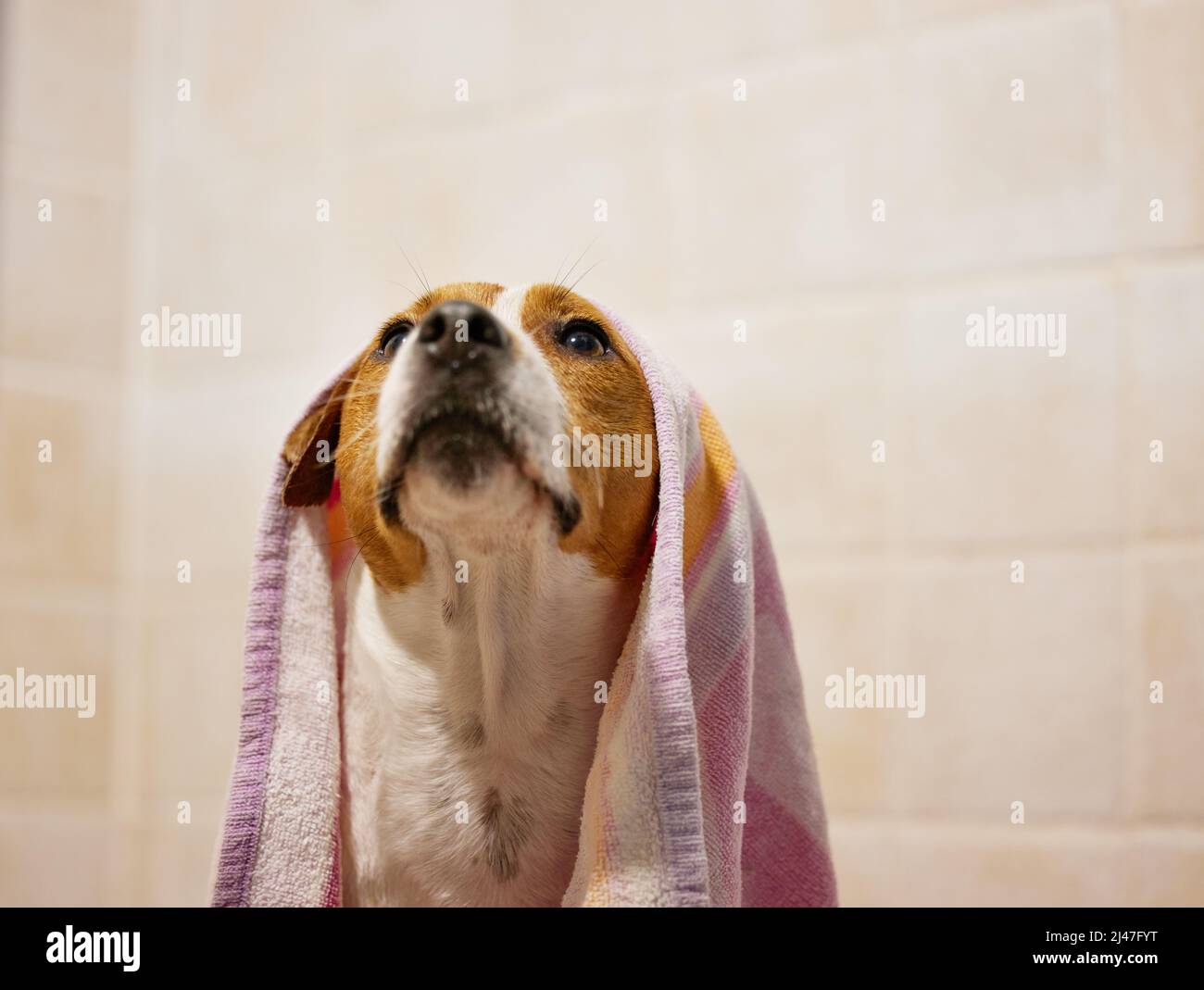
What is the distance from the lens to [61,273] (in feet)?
5.79

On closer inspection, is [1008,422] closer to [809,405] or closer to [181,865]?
[809,405]

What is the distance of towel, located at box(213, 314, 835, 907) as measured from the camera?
946mm

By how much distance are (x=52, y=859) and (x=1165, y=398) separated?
1729 mm

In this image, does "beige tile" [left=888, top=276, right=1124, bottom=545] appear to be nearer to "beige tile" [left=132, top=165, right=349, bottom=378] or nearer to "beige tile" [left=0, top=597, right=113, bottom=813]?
"beige tile" [left=132, top=165, right=349, bottom=378]

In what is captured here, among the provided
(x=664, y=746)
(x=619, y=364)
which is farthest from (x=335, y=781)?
(x=619, y=364)

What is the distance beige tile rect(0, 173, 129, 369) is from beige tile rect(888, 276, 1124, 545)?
1.28 metres

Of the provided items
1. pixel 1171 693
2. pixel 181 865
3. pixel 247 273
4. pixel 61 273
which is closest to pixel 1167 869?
pixel 1171 693

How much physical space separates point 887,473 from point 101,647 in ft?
4.19

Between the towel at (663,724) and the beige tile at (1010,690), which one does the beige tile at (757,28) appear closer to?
the towel at (663,724)

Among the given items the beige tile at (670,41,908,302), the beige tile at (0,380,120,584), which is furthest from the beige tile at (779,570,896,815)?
the beige tile at (0,380,120,584)

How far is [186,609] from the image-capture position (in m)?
1.80

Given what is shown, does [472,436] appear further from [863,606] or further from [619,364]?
[863,606]

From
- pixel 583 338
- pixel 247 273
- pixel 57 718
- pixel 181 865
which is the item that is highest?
A: pixel 247 273

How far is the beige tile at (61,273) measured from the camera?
1718 mm
